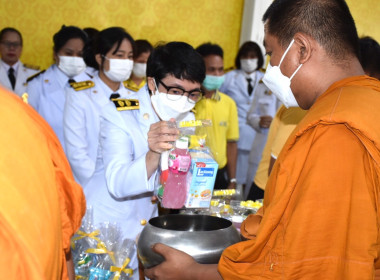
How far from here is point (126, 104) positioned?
1973 millimetres

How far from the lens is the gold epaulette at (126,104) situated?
1.94 metres

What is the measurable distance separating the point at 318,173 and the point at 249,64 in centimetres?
479

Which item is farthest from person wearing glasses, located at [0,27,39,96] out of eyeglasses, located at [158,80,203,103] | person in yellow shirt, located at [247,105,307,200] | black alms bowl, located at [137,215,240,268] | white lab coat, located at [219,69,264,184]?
black alms bowl, located at [137,215,240,268]

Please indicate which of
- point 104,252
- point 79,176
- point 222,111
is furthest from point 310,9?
point 222,111

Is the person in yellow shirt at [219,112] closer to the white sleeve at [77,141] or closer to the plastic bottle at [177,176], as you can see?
the white sleeve at [77,141]

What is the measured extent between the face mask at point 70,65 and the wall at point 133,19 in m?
1.90

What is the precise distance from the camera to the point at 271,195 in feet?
4.25

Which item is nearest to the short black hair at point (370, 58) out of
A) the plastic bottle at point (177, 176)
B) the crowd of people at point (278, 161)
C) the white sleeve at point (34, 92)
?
the crowd of people at point (278, 161)

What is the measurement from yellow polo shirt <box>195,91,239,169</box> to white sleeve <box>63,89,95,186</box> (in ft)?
3.01

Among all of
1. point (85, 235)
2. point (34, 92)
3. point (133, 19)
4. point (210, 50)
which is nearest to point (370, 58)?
point (210, 50)

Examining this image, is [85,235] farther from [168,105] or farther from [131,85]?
[131,85]

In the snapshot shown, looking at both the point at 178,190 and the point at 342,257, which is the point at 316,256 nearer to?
the point at 342,257

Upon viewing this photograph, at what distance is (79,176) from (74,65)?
151cm

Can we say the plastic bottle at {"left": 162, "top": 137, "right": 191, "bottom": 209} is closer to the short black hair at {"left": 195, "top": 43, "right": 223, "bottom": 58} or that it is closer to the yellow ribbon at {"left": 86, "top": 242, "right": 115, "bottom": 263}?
the yellow ribbon at {"left": 86, "top": 242, "right": 115, "bottom": 263}
